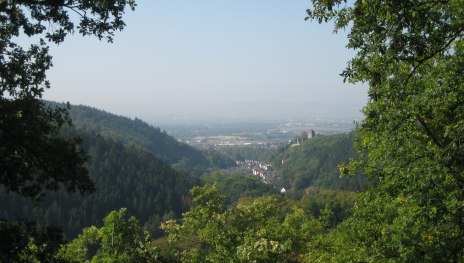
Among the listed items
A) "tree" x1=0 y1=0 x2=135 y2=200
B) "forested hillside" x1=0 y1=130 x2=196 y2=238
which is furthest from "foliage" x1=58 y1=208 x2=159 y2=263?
"forested hillside" x1=0 y1=130 x2=196 y2=238

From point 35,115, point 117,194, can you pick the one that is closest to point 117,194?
point 117,194

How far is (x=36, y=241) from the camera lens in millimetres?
7059

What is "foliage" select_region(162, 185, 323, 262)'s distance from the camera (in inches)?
558

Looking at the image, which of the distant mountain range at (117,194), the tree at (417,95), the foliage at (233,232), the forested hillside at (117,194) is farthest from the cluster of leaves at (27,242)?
the forested hillside at (117,194)

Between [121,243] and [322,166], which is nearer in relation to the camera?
[121,243]

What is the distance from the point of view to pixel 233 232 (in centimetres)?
1705

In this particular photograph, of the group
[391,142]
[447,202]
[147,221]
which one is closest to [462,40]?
[391,142]

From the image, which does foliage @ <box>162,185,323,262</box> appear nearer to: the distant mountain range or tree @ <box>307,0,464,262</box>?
tree @ <box>307,0,464,262</box>

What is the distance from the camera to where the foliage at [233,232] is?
14.2 metres

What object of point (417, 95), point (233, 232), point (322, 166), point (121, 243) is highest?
point (417, 95)

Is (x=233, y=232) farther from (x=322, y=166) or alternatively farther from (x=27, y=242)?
(x=322, y=166)

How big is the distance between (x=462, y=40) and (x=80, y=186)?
7.84 meters

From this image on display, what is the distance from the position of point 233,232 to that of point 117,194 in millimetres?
113704

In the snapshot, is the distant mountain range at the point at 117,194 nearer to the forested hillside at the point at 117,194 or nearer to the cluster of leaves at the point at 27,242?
the forested hillside at the point at 117,194
